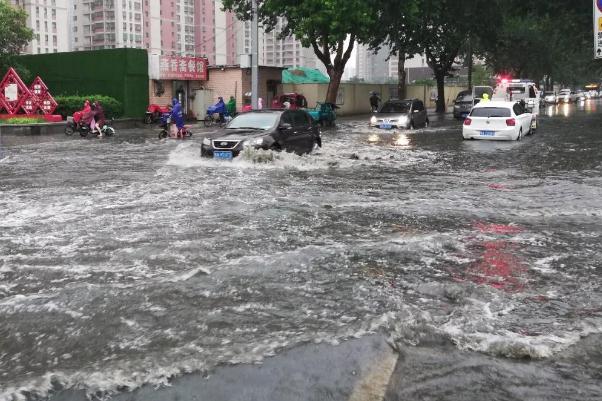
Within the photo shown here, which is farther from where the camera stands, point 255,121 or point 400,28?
point 400,28

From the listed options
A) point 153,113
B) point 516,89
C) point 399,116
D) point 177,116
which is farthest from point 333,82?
point 177,116

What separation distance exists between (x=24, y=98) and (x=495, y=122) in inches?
779

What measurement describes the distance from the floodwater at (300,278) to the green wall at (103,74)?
69.5 feet

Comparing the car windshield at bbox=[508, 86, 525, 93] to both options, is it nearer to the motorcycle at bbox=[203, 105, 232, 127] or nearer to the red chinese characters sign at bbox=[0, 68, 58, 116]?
the motorcycle at bbox=[203, 105, 232, 127]

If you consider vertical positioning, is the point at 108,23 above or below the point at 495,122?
above

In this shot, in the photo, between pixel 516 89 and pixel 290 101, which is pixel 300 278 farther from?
pixel 516 89

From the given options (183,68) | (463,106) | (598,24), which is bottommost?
(463,106)

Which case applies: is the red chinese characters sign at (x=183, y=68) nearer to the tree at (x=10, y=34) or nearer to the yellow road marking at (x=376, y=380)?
the tree at (x=10, y=34)

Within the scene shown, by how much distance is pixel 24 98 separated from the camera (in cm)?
2834

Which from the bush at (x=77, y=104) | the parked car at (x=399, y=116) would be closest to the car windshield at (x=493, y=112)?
the parked car at (x=399, y=116)

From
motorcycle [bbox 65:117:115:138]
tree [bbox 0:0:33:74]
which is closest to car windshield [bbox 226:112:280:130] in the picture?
motorcycle [bbox 65:117:115:138]

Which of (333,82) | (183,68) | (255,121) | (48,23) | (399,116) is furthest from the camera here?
(48,23)

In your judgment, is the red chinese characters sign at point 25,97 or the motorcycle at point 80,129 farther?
the red chinese characters sign at point 25,97

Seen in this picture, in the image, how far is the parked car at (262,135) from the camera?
14977 mm
